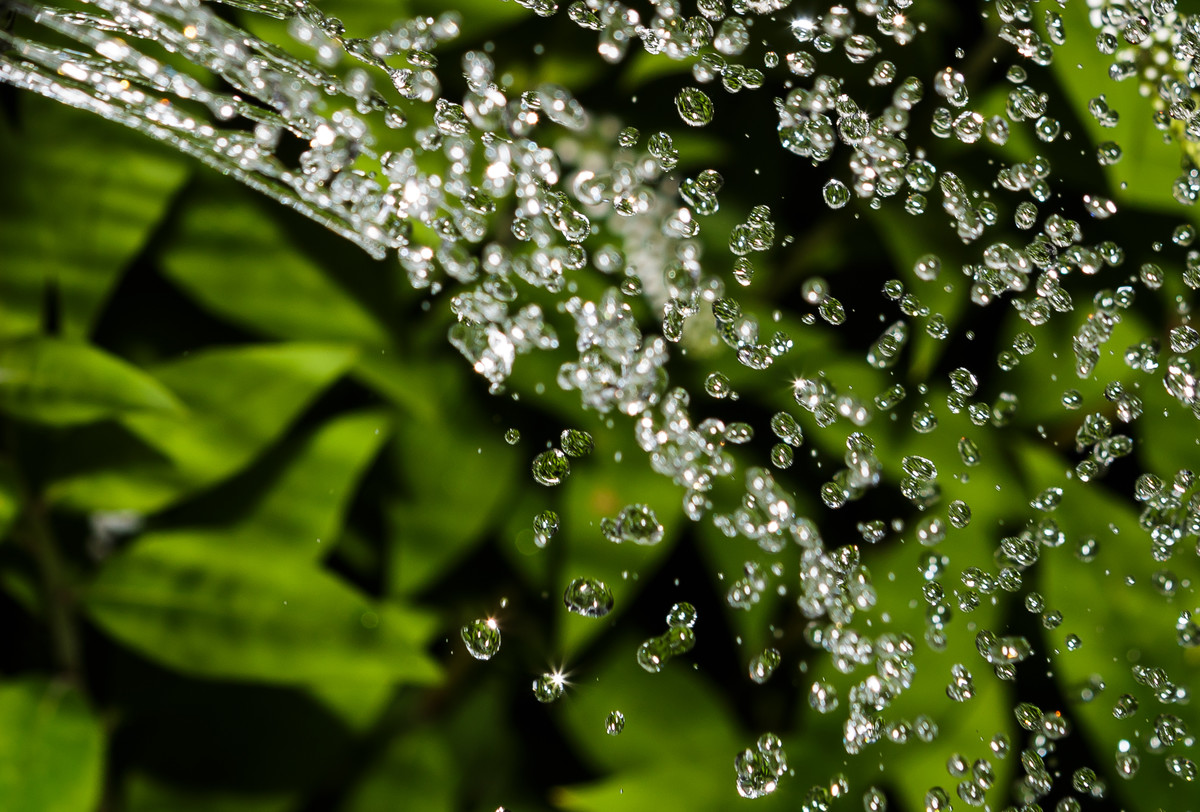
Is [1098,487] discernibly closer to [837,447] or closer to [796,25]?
[837,447]

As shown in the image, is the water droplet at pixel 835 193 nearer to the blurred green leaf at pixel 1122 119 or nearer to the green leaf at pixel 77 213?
the blurred green leaf at pixel 1122 119

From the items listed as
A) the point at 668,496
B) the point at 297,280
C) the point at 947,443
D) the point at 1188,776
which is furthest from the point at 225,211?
the point at 1188,776

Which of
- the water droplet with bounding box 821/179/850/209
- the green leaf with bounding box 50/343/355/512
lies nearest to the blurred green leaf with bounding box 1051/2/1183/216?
the water droplet with bounding box 821/179/850/209

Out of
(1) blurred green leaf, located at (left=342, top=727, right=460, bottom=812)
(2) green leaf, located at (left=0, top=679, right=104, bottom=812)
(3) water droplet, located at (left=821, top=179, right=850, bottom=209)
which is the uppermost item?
(3) water droplet, located at (left=821, top=179, right=850, bottom=209)

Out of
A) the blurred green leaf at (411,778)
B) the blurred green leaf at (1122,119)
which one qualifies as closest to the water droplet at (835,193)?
the blurred green leaf at (1122,119)

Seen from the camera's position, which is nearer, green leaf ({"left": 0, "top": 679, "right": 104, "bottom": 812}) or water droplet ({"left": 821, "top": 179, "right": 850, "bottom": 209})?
green leaf ({"left": 0, "top": 679, "right": 104, "bottom": 812})

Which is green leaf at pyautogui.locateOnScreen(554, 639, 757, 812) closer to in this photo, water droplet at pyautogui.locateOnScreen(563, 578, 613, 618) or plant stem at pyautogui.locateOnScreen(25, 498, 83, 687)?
water droplet at pyautogui.locateOnScreen(563, 578, 613, 618)

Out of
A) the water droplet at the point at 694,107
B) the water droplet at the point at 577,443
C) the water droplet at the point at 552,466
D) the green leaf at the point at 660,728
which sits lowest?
the green leaf at the point at 660,728
